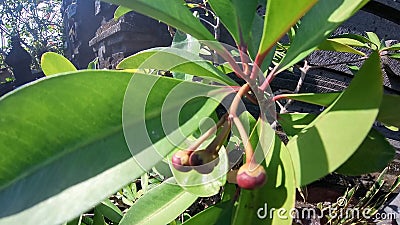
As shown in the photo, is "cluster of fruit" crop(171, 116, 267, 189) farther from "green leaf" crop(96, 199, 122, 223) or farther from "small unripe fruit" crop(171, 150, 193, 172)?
"green leaf" crop(96, 199, 122, 223)

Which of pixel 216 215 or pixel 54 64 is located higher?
pixel 54 64

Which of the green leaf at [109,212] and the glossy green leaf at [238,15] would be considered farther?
the green leaf at [109,212]

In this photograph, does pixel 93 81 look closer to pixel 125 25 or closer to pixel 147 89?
pixel 147 89

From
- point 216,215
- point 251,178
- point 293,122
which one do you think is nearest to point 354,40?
point 293,122

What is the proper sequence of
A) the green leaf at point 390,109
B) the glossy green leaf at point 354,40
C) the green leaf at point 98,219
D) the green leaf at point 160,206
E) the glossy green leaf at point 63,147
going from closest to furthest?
1. the glossy green leaf at point 63,147
2. the green leaf at point 390,109
3. the green leaf at point 160,206
4. the green leaf at point 98,219
5. the glossy green leaf at point 354,40

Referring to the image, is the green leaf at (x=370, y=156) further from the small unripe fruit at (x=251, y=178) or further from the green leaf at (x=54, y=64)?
the green leaf at (x=54, y=64)

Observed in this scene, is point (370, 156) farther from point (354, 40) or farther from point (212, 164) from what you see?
point (354, 40)

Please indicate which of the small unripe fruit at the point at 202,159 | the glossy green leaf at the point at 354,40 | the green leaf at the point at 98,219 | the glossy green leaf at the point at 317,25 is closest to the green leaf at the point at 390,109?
the glossy green leaf at the point at 317,25
